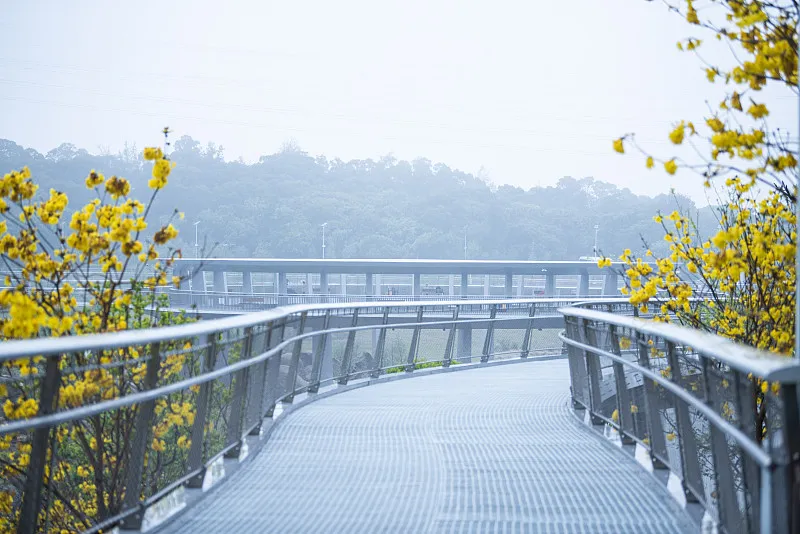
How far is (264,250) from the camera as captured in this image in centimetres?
13788

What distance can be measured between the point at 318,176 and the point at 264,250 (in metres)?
35.0

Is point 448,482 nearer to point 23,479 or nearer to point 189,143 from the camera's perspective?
point 23,479

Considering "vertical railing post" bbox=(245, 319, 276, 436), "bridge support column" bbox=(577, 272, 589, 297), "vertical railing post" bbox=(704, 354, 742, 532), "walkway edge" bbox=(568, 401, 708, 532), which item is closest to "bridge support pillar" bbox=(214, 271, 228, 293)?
"bridge support column" bbox=(577, 272, 589, 297)

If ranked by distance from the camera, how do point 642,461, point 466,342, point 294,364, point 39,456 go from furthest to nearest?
point 466,342 < point 294,364 < point 642,461 < point 39,456

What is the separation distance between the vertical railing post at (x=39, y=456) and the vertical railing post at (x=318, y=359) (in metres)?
7.56

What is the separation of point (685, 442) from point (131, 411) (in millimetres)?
3258

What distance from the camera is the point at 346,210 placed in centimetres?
14725

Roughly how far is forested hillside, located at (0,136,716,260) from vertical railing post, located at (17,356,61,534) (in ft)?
402

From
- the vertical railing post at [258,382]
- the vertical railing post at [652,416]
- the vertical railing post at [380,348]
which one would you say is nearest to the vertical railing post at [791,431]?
the vertical railing post at [652,416]

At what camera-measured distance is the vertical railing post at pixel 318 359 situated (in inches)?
477

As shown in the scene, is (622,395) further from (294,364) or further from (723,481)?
(294,364)

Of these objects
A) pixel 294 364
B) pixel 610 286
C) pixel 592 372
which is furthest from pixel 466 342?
pixel 610 286

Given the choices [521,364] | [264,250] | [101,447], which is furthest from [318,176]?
[101,447]

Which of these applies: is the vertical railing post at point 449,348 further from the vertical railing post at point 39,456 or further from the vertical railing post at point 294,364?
the vertical railing post at point 39,456
